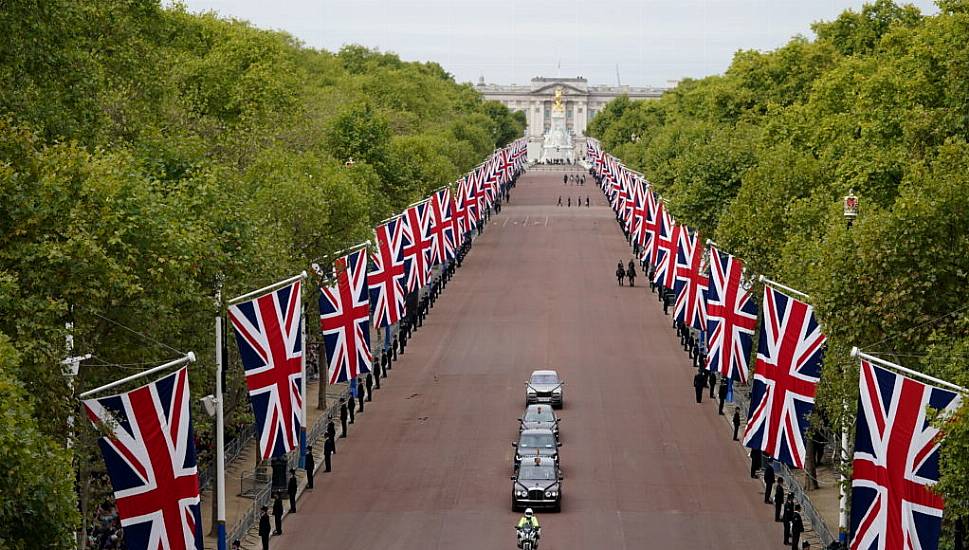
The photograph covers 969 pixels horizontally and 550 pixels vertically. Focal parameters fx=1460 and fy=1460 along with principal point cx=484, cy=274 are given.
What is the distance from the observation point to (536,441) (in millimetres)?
42094

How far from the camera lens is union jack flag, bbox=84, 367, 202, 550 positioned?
23.8 meters

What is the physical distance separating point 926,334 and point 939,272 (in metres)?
1.29

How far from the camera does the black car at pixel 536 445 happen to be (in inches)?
1613

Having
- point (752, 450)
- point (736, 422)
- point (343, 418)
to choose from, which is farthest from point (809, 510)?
point (343, 418)

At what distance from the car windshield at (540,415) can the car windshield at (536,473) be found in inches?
261

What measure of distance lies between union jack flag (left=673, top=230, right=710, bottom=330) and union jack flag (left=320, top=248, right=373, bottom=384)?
13.0 metres

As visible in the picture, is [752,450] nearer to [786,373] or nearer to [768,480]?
[768,480]

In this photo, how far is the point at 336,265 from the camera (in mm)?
45750

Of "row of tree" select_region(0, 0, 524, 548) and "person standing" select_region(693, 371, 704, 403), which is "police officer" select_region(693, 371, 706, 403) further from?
"row of tree" select_region(0, 0, 524, 548)

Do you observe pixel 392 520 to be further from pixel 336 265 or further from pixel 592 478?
pixel 336 265

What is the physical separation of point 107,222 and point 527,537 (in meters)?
12.1

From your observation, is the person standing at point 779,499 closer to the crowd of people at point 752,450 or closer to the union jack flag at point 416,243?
the crowd of people at point 752,450

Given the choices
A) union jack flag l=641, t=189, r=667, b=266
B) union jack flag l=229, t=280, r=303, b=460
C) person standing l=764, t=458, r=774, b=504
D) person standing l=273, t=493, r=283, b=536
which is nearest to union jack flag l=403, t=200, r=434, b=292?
union jack flag l=641, t=189, r=667, b=266

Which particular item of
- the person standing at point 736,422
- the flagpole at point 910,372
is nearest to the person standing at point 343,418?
the person standing at point 736,422
